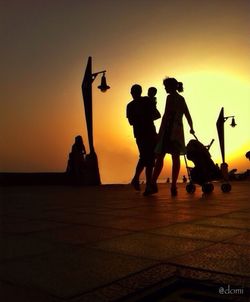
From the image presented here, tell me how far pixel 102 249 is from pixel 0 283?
1.05 metres

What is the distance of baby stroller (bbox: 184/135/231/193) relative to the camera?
Answer: 1045 centimetres

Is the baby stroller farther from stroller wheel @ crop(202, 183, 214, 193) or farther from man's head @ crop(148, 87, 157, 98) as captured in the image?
man's head @ crop(148, 87, 157, 98)

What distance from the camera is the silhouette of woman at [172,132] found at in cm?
983

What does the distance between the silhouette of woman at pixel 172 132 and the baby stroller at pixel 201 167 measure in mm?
750

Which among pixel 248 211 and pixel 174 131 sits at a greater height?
pixel 174 131

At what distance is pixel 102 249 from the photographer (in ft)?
11.2

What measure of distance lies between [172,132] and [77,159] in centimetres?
1020

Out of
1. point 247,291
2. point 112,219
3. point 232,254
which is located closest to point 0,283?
point 247,291

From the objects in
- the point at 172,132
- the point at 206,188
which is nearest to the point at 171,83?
the point at 172,132

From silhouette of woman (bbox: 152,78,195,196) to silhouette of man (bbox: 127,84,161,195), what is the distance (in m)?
0.41

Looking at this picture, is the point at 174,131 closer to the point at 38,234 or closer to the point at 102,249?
the point at 38,234

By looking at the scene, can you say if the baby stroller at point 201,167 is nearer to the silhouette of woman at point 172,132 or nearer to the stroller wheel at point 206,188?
the stroller wheel at point 206,188

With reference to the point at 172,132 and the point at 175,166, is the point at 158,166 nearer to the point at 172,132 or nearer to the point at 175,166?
the point at 175,166

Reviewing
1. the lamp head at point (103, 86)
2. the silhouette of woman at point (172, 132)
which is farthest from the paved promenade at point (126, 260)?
the lamp head at point (103, 86)
